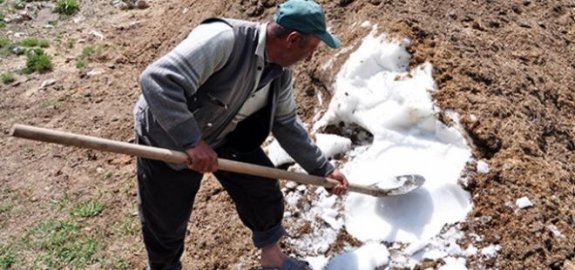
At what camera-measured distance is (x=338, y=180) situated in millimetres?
3488

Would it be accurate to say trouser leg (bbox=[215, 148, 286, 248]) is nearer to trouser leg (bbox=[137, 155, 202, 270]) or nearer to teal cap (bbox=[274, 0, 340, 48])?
trouser leg (bbox=[137, 155, 202, 270])

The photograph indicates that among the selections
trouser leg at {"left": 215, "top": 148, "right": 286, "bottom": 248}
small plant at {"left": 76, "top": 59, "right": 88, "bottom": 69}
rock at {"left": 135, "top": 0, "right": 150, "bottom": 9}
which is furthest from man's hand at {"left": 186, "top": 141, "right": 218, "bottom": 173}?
rock at {"left": 135, "top": 0, "right": 150, "bottom": 9}

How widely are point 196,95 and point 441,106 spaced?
1.83 meters

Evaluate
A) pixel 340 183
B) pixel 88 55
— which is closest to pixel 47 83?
pixel 88 55

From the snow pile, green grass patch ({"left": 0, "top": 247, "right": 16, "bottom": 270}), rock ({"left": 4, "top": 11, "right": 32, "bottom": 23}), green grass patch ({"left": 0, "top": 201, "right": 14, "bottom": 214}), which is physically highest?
the snow pile

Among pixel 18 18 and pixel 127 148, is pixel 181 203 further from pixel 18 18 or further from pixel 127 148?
pixel 18 18

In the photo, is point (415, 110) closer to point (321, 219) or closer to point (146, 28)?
point (321, 219)

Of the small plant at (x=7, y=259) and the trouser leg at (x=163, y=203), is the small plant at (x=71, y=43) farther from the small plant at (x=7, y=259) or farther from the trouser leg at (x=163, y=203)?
the trouser leg at (x=163, y=203)

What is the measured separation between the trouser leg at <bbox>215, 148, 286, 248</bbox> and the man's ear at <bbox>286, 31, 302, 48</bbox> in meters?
0.77

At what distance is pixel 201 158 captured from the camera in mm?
2766

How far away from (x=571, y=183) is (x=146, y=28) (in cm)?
490

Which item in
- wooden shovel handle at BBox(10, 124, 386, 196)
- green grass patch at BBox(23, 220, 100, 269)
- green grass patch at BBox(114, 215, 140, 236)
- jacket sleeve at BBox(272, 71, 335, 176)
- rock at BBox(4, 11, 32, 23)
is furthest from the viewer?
rock at BBox(4, 11, 32, 23)

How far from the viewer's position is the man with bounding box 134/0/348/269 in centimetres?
265

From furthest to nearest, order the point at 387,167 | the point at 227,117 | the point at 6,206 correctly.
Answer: the point at 6,206 < the point at 387,167 < the point at 227,117
